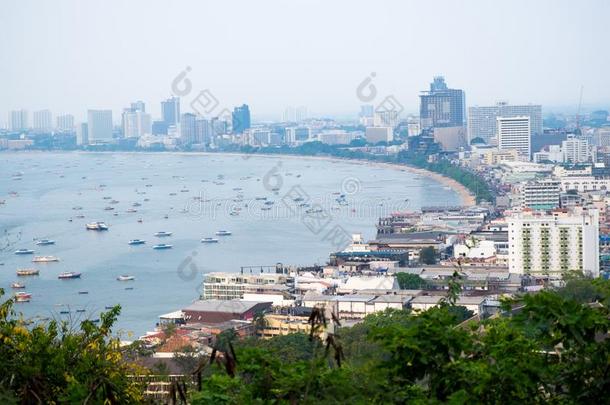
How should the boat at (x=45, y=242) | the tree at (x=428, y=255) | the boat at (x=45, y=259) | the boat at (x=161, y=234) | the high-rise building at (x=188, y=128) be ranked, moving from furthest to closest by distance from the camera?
the high-rise building at (x=188, y=128) < the boat at (x=161, y=234) < the boat at (x=45, y=242) < the boat at (x=45, y=259) < the tree at (x=428, y=255)

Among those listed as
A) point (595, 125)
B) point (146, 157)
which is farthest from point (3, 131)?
point (595, 125)

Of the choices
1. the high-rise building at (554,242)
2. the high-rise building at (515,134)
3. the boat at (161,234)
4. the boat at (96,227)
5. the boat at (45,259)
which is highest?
the high-rise building at (515,134)

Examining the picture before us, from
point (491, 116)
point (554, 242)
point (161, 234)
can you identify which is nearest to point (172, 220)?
point (161, 234)

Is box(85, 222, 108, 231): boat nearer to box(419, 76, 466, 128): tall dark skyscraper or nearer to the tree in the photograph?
the tree

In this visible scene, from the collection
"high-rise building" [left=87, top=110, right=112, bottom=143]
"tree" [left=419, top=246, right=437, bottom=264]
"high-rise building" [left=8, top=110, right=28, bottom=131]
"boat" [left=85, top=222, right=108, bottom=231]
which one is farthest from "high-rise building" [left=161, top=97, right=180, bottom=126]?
"tree" [left=419, top=246, right=437, bottom=264]

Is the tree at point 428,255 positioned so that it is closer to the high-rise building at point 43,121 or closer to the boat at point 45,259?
the boat at point 45,259

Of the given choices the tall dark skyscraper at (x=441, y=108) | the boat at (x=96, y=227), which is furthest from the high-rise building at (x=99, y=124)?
the boat at (x=96, y=227)

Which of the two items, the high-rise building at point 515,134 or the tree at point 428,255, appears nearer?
the tree at point 428,255
